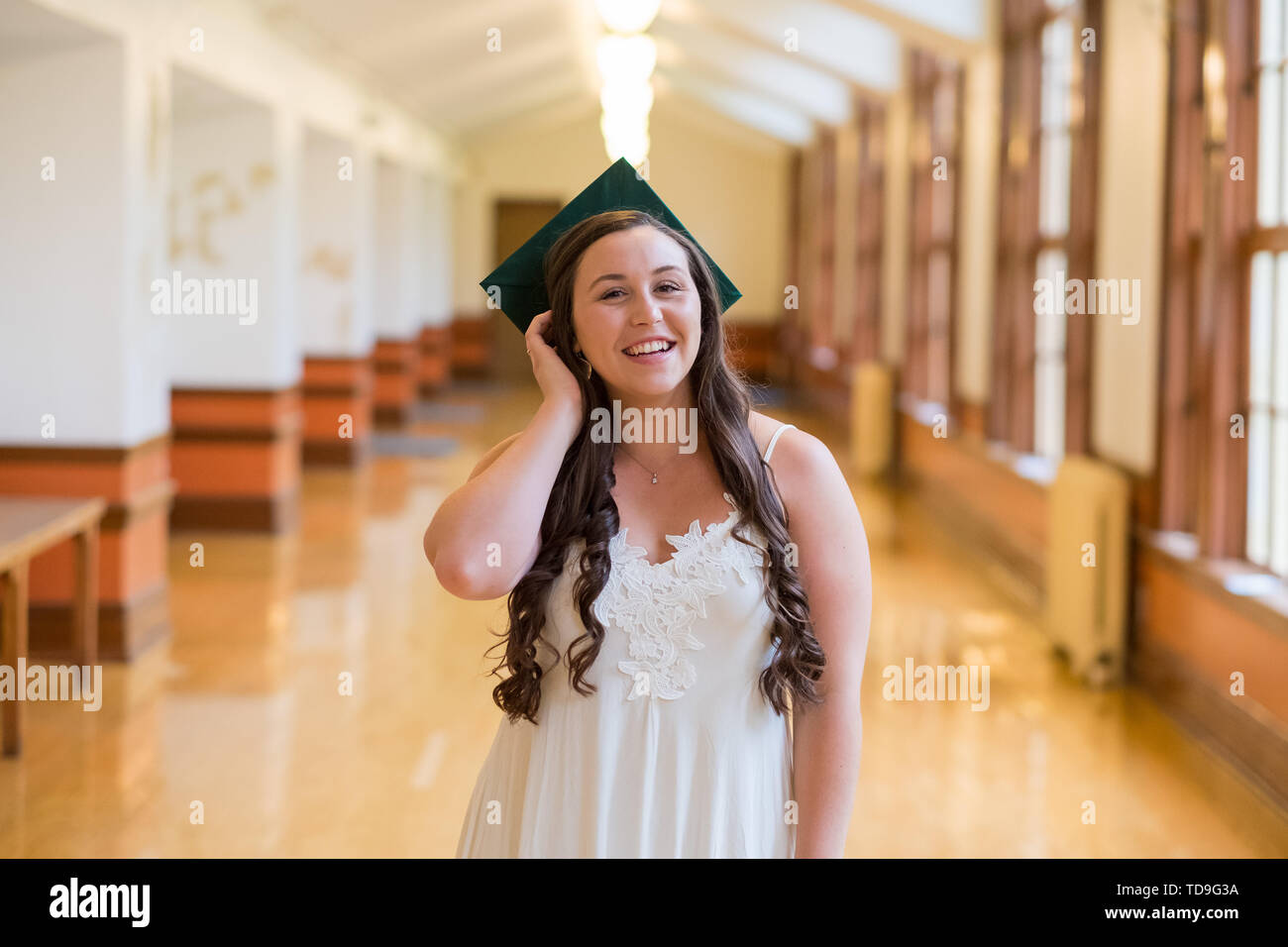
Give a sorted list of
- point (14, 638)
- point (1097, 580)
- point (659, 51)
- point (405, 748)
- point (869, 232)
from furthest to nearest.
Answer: point (659, 51), point (869, 232), point (1097, 580), point (405, 748), point (14, 638)

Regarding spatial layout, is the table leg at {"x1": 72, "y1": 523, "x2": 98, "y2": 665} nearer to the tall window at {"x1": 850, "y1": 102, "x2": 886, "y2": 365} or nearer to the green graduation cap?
the green graduation cap

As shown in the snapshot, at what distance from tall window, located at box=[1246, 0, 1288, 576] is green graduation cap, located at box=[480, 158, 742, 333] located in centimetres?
358

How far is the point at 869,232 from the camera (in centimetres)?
1437


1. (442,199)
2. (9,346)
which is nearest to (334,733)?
(9,346)

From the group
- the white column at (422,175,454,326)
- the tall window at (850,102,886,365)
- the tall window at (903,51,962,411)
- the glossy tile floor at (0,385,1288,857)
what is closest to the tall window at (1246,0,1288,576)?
the glossy tile floor at (0,385,1288,857)

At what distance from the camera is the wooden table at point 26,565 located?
4.46 m

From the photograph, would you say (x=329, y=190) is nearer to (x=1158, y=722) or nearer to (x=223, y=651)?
(x=223, y=651)

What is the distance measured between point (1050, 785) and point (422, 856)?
2.05 meters

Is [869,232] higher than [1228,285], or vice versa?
[869,232]

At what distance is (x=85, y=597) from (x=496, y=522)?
4.15 metres

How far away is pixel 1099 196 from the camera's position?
6.81m

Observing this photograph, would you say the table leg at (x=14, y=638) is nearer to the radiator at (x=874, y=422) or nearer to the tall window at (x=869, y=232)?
the radiator at (x=874, y=422)

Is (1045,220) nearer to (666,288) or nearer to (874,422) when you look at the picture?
(874,422)

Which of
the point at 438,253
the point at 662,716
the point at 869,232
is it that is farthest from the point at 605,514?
the point at 438,253
